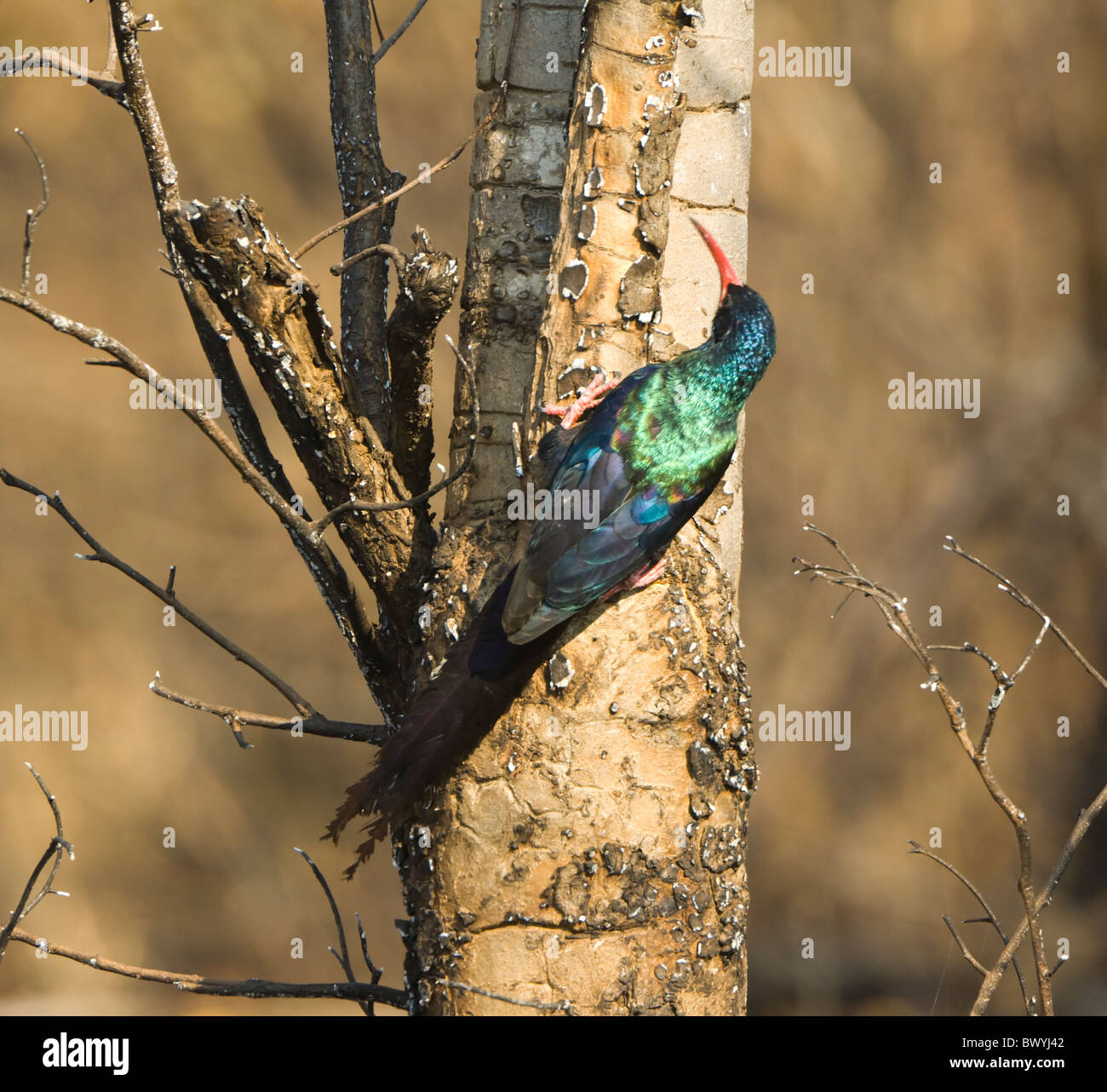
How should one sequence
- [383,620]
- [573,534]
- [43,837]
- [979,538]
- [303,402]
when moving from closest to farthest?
[573,534] < [303,402] < [383,620] < [43,837] < [979,538]

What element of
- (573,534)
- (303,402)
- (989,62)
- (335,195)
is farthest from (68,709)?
(989,62)

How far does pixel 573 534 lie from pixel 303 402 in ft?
1.74

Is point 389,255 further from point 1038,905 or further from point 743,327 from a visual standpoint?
point 1038,905

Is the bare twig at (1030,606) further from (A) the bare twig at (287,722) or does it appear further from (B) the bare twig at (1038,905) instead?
(A) the bare twig at (287,722)

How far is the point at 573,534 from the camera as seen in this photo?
1.73 meters

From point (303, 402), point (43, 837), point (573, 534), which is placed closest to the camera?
point (573, 534)

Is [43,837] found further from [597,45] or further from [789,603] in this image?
[597,45]

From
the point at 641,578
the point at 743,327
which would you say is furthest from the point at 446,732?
the point at 743,327

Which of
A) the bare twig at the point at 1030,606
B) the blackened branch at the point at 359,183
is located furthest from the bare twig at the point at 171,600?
the bare twig at the point at 1030,606

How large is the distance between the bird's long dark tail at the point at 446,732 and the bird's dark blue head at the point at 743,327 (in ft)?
1.89

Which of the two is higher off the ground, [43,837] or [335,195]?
[335,195]

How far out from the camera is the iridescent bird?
5.49ft

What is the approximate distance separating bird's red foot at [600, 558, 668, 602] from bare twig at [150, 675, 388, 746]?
49 cm

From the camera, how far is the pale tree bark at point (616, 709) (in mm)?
1657
